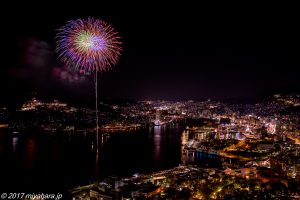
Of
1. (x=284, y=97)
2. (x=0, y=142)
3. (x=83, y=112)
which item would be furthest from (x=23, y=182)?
(x=284, y=97)

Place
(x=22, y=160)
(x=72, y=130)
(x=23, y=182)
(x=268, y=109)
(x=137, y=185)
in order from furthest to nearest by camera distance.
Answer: (x=268, y=109), (x=72, y=130), (x=22, y=160), (x=23, y=182), (x=137, y=185)

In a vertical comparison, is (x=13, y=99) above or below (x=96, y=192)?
above

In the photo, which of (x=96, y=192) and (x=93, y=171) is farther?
(x=93, y=171)

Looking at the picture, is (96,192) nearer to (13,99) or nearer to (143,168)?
(143,168)

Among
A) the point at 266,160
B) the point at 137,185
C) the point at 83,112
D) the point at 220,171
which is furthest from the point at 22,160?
the point at 83,112

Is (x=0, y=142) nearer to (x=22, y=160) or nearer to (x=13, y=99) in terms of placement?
(x=22, y=160)

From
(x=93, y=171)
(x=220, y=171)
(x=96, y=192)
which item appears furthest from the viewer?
(x=93, y=171)
